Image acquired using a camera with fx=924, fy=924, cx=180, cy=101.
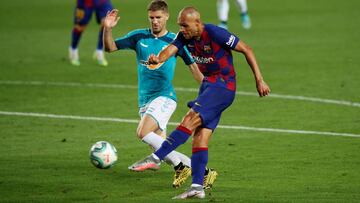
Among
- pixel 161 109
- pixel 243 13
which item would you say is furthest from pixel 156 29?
pixel 243 13

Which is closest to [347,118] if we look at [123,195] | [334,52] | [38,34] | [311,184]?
[311,184]

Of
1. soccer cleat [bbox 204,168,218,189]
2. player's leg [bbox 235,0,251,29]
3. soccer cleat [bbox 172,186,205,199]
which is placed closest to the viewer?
soccer cleat [bbox 172,186,205,199]

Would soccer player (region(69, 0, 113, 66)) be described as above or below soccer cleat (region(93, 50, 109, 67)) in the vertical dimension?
above

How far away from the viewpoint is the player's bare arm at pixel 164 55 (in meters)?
11.5

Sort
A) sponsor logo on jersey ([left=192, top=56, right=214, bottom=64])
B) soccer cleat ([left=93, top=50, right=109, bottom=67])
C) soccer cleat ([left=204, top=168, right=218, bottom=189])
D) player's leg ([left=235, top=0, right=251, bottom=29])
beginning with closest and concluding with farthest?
1. sponsor logo on jersey ([left=192, top=56, right=214, bottom=64])
2. soccer cleat ([left=204, top=168, right=218, bottom=189])
3. soccer cleat ([left=93, top=50, right=109, bottom=67])
4. player's leg ([left=235, top=0, right=251, bottom=29])

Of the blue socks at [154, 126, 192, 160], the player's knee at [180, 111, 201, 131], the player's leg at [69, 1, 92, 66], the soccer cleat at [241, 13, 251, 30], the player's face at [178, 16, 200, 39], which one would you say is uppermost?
the player's face at [178, 16, 200, 39]

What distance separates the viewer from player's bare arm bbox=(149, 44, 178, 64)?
37.9ft

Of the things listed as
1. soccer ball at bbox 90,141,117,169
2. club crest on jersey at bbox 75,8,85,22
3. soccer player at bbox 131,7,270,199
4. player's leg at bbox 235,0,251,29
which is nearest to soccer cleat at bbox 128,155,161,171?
soccer ball at bbox 90,141,117,169

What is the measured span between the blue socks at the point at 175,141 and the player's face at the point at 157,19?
2059 millimetres

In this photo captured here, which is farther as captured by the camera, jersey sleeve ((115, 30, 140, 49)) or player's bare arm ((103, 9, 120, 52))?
jersey sleeve ((115, 30, 140, 49))

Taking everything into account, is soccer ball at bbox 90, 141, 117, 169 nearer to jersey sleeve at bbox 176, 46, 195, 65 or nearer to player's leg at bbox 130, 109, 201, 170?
player's leg at bbox 130, 109, 201, 170

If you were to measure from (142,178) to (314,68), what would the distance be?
1151cm

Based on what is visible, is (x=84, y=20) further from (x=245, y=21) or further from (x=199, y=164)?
(x=199, y=164)

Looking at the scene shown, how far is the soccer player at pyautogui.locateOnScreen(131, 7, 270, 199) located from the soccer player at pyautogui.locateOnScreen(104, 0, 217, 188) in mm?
939
